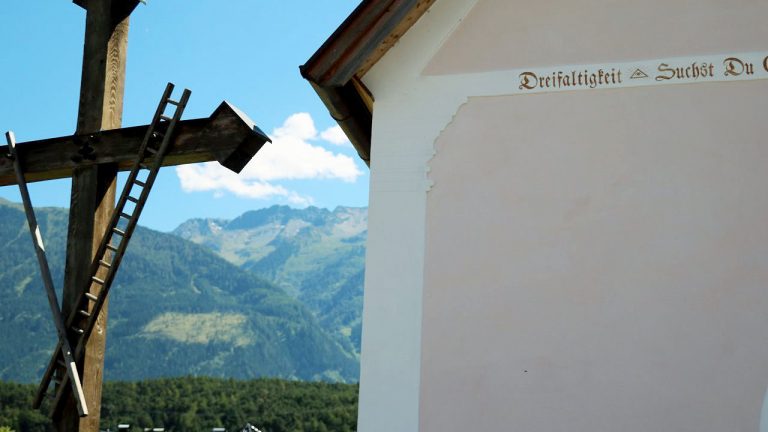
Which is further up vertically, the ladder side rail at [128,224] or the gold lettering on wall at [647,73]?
the gold lettering on wall at [647,73]

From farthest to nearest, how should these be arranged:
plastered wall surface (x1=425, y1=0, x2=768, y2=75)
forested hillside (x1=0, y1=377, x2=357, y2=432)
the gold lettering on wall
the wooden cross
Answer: forested hillside (x1=0, y1=377, x2=357, y2=432)
the wooden cross
plastered wall surface (x1=425, y1=0, x2=768, y2=75)
the gold lettering on wall

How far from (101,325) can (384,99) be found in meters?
2.66

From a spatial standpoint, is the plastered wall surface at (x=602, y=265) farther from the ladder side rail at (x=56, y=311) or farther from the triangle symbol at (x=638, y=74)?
the ladder side rail at (x=56, y=311)

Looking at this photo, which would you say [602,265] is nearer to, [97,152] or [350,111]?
[350,111]

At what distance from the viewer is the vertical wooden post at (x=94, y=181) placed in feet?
20.7

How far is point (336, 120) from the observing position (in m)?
6.98

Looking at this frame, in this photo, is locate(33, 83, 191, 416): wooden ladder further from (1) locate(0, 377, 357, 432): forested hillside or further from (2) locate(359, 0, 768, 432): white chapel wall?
(1) locate(0, 377, 357, 432): forested hillside

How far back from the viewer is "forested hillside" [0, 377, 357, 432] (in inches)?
1528

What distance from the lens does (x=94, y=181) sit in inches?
268

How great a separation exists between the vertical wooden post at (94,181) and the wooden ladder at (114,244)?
0.07m

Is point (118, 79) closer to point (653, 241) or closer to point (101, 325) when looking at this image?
point (101, 325)

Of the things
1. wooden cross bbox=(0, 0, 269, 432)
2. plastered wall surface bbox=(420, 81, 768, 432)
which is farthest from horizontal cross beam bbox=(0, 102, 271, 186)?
plastered wall surface bbox=(420, 81, 768, 432)

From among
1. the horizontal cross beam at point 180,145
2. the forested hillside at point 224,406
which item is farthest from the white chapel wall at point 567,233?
the forested hillside at point 224,406

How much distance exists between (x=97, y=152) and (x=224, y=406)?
35.8m
